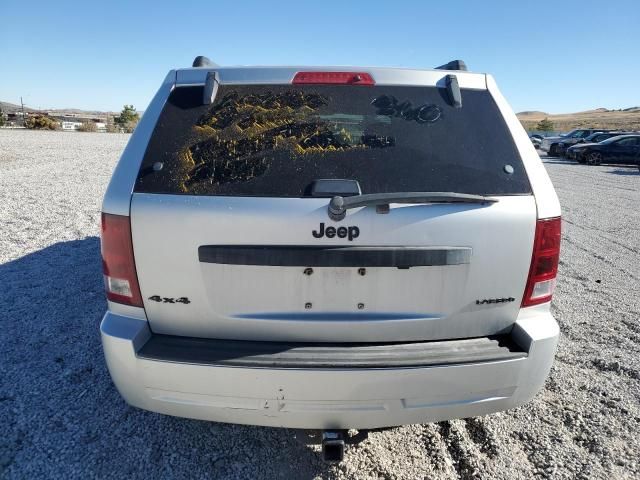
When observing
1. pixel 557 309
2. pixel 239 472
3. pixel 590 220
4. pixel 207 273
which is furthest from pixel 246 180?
pixel 590 220

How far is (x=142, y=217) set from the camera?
6.26ft

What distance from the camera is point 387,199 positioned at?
1885mm

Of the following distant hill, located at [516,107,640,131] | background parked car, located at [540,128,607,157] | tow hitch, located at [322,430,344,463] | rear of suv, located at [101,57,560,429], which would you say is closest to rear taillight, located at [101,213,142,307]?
rear of suv, located at [101,57,560,429]

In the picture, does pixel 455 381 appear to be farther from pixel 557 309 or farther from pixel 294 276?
pixel 557 309

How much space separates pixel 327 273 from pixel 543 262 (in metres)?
1.07

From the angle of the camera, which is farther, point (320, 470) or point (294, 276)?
point (320, 470)

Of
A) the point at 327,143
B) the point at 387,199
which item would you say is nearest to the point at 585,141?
the point at 327,143

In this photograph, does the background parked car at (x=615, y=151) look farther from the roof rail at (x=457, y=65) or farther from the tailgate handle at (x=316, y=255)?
the tailgate handle at (x=316, y=255)

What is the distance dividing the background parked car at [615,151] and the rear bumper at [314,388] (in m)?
27.9

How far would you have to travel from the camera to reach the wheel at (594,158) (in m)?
25.0

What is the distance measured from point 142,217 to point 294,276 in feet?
2.40

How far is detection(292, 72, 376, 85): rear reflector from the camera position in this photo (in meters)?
2.27

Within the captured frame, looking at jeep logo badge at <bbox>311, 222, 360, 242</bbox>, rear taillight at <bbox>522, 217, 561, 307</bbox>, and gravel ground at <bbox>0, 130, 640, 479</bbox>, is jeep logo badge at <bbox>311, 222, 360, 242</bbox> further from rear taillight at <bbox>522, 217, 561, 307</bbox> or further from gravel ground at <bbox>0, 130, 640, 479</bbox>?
gravel ground at <bbox>0, 130, 640, 479</bbox>

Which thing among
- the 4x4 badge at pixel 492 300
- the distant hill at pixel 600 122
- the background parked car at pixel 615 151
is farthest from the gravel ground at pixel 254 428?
the distant hill at pixel 600 122
